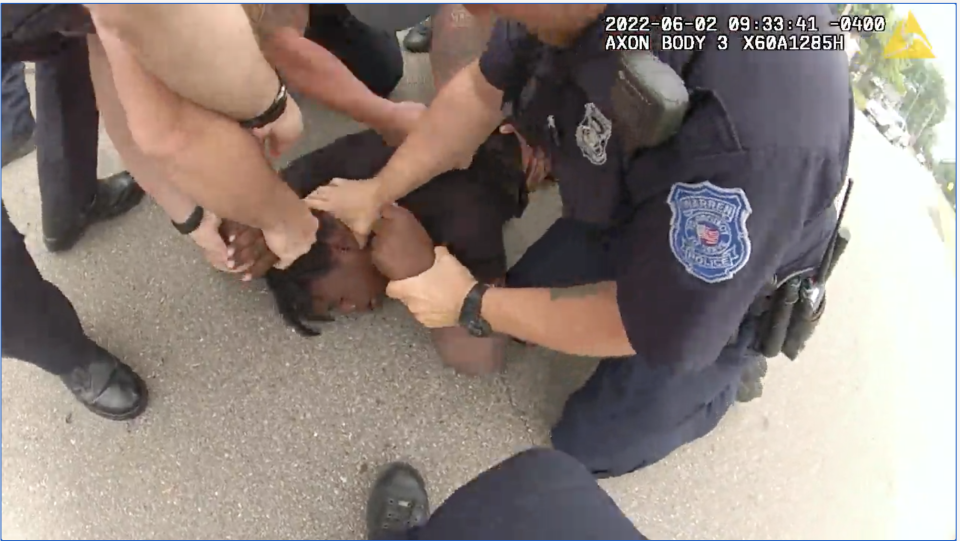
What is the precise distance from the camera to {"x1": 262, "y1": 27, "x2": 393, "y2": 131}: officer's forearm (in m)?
1.26

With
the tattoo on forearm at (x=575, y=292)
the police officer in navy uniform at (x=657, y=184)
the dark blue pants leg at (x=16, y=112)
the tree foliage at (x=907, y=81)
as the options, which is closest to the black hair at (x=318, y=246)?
the police officer in navy uniform at (x=657, y=184)

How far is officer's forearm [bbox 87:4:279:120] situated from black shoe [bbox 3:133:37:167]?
2.35 ft

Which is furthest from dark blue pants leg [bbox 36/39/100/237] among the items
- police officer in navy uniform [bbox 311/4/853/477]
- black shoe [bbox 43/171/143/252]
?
police officer in navy uniform [bbox 311/4/853/477]

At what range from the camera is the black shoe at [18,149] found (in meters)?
1.31

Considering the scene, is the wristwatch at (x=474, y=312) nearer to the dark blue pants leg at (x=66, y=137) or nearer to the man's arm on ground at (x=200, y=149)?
the man's arm on ground at (x=200, y=149)

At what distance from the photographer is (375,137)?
1.25 m

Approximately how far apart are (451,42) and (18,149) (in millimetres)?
827

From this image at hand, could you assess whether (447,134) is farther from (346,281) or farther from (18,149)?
(18,149)

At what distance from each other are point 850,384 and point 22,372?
1400 millimetres

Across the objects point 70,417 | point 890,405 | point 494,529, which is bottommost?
point 70,417

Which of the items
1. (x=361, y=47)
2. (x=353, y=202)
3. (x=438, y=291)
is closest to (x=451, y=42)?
(x=361, y=47)

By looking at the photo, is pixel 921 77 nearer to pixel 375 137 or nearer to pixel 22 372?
pixel 375 137

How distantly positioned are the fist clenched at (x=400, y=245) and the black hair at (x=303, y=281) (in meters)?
0.08

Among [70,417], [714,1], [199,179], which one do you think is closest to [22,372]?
[70,417]
